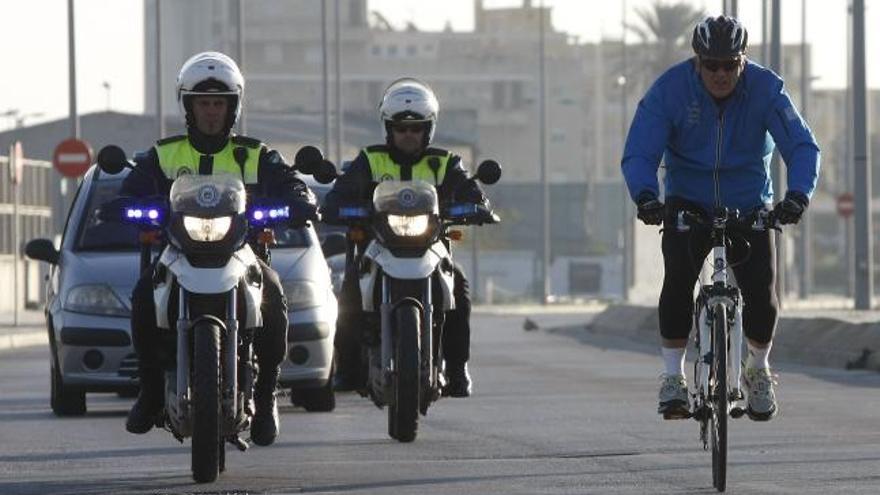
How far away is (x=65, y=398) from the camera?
54.6ft

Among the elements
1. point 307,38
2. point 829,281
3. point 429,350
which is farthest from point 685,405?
point 307,38

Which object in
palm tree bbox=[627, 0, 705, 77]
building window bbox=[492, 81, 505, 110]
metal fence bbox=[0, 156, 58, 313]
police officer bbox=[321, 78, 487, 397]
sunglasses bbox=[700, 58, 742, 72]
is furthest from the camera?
building window bbox=[492, 81, 505, 110]

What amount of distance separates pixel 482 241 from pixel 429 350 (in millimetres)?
108018

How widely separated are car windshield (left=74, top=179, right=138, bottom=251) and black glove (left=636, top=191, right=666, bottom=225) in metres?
6.34

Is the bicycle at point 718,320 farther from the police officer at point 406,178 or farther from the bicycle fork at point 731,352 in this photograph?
the police officer at point 406,178

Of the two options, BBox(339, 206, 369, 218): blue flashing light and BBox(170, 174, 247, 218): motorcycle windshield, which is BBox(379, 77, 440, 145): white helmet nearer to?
BBox(339, 206, 369, 218): blue flashing light

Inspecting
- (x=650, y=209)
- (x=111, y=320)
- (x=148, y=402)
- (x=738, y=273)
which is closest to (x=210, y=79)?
(x=148, y=402)

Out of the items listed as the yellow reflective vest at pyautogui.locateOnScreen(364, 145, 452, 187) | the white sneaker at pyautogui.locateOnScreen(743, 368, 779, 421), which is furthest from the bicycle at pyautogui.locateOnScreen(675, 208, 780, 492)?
the yellow reflective vest at pyautogui.locateOnScreen(364, 145, 452, 187)

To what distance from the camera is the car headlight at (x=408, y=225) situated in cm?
1374

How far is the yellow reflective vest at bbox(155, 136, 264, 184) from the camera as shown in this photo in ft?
38.6

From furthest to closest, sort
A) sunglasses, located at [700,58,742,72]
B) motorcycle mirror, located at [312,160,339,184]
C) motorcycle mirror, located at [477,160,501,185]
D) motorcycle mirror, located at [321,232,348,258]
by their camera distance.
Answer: motorcycle mirror, located at [321,232,348,258] < motorcycle mirror, located at [477,160,501,185] < motorcycle mirror, located at [312,160,339,184] < sunglasses, located at [700,58,742,72]

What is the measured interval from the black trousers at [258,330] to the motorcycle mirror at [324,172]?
2.68 ft

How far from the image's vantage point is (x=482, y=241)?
121688mm

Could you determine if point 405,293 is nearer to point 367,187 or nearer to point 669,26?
point 367,187
